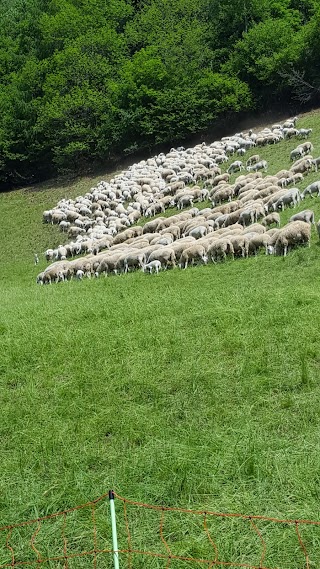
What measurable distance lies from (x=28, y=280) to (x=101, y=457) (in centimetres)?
1649

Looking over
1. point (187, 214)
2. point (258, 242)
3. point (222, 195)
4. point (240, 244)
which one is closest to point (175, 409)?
point (258, 242)

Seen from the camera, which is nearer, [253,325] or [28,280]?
[253,325]

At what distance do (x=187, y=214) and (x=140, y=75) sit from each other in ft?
99.0

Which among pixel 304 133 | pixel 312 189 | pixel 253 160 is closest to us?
pixel 312 189

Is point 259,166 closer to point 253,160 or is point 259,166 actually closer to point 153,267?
point 253,160

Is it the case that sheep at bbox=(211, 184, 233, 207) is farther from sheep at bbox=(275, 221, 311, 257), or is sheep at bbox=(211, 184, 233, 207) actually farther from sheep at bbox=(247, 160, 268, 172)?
sheep at bbox=(275, 221, 311, 257)

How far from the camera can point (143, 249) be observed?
17.8m

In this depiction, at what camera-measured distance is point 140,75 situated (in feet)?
155

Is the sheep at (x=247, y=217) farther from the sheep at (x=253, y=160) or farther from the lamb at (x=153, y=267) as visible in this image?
the sheep at (x=253, y=160)

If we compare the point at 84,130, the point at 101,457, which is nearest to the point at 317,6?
the point at 84,130

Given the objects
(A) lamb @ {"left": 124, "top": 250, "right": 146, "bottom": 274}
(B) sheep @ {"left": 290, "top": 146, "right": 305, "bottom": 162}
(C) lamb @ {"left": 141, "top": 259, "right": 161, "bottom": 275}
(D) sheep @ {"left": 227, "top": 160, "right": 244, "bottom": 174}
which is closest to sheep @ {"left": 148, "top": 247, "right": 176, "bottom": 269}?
(C) lamb @ {"left": 141, "top": 259, "right": 161, "bottom": 275}

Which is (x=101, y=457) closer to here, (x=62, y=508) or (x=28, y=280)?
(x=62, y=508)

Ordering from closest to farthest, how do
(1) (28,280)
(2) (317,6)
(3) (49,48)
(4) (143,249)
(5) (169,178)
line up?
(4) (143,249) < (1) (28,280) < (5) (169,178) < (2) (317,6) < (3) (49,48)

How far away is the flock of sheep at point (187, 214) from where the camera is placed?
15709mm
